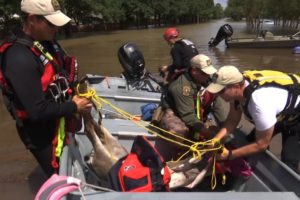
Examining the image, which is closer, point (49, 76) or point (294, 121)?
point (49, 76)

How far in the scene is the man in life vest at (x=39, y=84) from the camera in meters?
2.53

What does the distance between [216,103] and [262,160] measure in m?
1.20

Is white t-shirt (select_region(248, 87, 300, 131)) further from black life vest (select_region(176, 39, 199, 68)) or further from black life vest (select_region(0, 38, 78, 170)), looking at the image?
black life vest (select_region(176, 39, 199, 68))

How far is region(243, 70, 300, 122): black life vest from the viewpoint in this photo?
129 inches

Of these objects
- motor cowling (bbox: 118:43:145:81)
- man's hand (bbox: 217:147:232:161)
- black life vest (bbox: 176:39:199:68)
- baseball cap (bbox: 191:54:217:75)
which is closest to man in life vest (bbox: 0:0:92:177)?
man's hand (bbox: 217:147:232:161)

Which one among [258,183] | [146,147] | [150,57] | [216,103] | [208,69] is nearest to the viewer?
[146,147]

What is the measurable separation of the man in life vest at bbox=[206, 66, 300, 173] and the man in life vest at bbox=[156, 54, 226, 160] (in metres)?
0.54

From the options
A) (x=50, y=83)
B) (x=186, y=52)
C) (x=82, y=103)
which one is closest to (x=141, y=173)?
(x=82, y=103)

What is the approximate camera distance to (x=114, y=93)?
258 inches

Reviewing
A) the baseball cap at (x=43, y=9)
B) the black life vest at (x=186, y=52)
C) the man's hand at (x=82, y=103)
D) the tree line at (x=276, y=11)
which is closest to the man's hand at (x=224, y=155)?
the man's hand at (x=82, y=103)

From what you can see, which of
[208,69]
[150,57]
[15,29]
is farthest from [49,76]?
[150,57]

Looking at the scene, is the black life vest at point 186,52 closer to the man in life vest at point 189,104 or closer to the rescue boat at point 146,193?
the rescue boat at point 146,193

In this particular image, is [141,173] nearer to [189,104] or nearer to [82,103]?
[82,103]

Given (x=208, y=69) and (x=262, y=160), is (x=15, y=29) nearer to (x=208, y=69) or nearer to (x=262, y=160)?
(x=208, y=69)
